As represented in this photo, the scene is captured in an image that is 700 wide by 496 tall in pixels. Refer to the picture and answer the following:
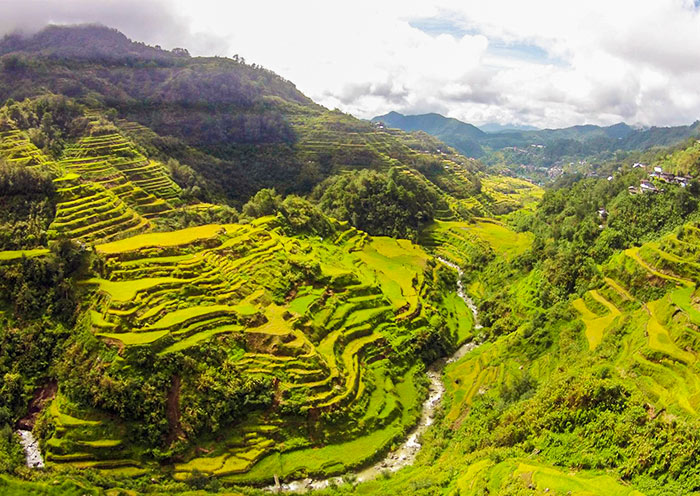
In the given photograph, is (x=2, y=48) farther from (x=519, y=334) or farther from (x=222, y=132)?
(x=519, y=334)

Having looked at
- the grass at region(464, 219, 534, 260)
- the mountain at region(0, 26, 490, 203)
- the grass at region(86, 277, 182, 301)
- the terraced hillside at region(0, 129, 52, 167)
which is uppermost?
the mountain at region(0, 26, 490, 203)

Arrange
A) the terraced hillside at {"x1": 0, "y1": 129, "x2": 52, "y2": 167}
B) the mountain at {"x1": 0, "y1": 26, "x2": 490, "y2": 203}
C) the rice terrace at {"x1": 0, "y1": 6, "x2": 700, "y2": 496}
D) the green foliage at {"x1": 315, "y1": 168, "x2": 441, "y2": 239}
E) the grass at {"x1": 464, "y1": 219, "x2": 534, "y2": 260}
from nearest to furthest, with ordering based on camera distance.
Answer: the rice terrace at {"x1": 0, "y1": 6, "x2": 700, "y2": 496}, the terraced hillside at {"x1": 0, "y1": 129, "x2": 52, "y2": 167}, the grass at {"x1": 464, "y1": 219, "x2": 534, "y2": 260}, the green foliage at {"x1": 315, "y1": 168, "x2": 441, "y2": 239}, the mountain at {"x1": 0, "y1": 26, "x2": 490, "y2": 203}

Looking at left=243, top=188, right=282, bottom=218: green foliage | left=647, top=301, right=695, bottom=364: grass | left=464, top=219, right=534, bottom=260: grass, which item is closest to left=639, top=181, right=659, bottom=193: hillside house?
left=464, top=219, right=534, bottom=260: grass

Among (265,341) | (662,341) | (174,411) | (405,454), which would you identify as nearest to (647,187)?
(662,341)

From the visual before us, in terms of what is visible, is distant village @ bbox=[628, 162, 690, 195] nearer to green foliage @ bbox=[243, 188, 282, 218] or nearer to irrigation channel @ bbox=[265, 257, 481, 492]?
irrigation channel @ bbox=[265, 257, 481, 492]

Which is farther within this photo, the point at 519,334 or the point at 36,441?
the point at 519,334

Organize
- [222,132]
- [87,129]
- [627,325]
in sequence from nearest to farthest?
1. [627,325]
2. [87,129]
3. [222,132]

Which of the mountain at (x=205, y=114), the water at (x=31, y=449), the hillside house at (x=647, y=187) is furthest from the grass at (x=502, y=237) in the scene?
the water at (x=31, y=449)

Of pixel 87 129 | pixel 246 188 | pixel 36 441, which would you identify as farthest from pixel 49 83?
pixel 36 441
